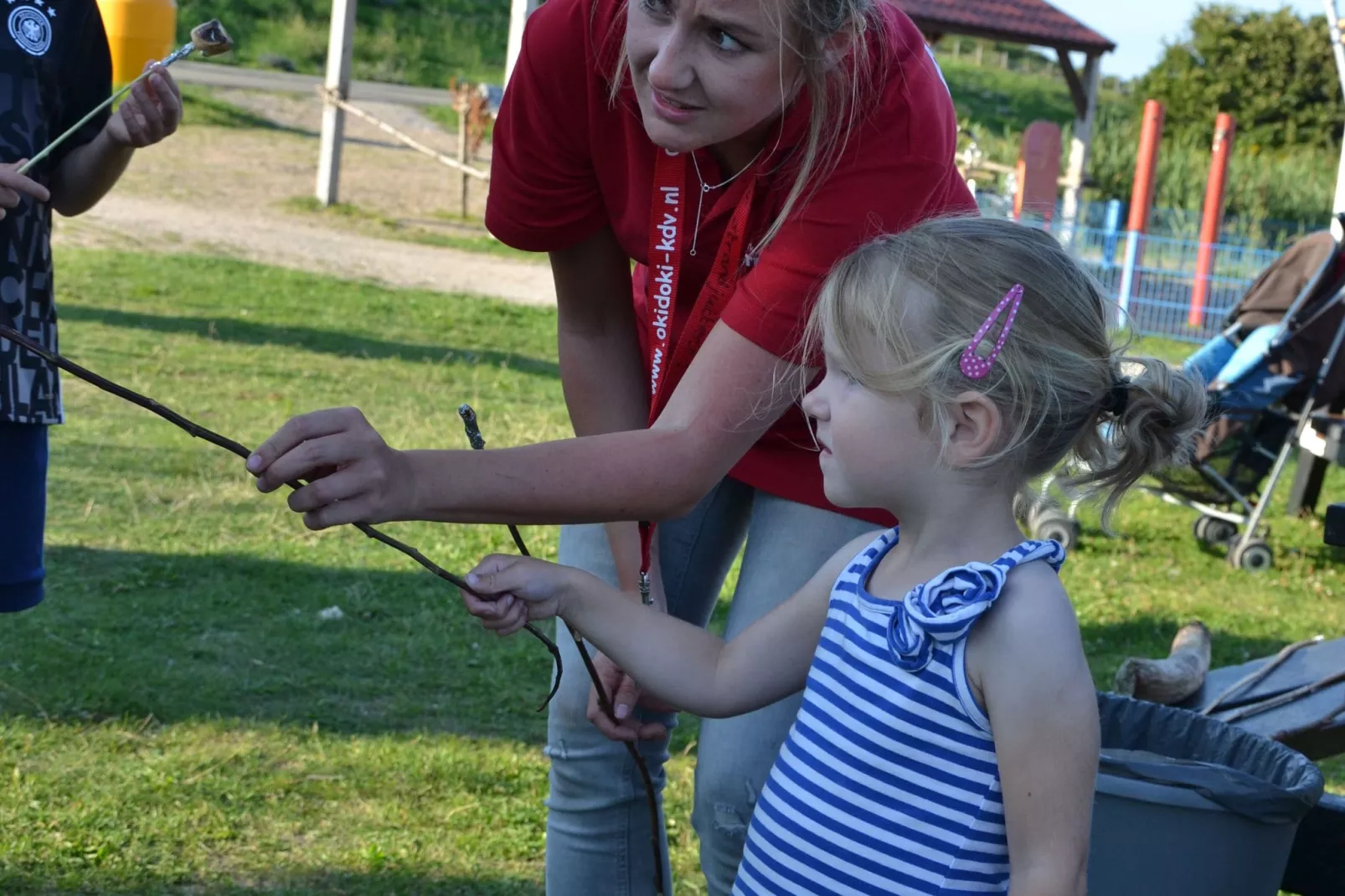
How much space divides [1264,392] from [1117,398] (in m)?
4.79

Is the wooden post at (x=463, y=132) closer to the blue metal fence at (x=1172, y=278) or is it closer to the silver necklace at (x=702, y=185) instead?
the blue metal fence at (x=1172, y=278)

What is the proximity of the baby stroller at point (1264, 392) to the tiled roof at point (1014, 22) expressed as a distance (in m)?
8.21

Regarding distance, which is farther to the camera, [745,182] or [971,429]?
[745,182]

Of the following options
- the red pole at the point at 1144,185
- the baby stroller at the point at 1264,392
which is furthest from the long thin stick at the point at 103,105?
the red pole at the point at 1144,185

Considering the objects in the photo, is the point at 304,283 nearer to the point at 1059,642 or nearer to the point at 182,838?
the point at 182,838

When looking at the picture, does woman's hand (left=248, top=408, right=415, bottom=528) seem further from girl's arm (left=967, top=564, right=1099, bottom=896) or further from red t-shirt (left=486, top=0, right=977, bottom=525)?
girl's arm (left=967, top=564, right=1099, bottom=896)

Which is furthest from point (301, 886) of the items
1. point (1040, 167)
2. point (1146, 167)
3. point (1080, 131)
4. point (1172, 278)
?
point (1080, 131)

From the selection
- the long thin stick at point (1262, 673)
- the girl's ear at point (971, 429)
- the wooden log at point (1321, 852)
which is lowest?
the wooden log at point (1321, 852)

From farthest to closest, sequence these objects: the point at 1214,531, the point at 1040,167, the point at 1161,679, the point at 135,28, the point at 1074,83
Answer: the point at 1074,83 → the point at 1040,167 → the point at 1214,531 → the point at 135,28 → the point at 1161,679

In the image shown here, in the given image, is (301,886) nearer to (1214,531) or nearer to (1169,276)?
(1214,531)

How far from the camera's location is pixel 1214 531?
20.2 feet

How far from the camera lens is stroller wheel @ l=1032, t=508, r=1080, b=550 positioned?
5.60 metres

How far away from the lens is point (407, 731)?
363cm

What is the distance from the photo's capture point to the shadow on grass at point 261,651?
3.67m
